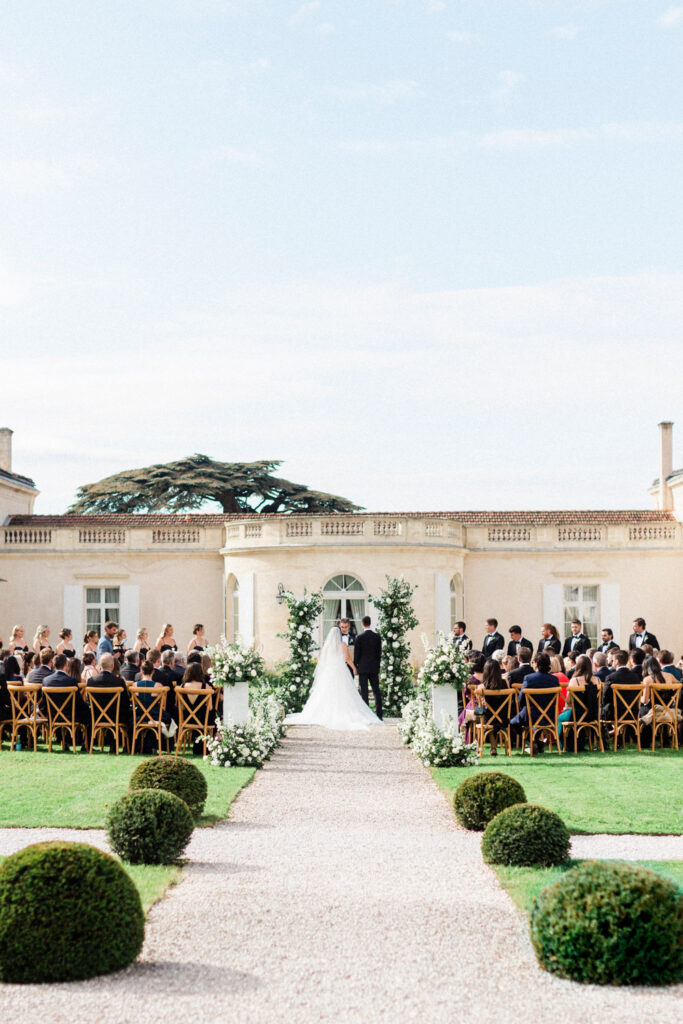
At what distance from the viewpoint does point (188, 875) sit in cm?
713

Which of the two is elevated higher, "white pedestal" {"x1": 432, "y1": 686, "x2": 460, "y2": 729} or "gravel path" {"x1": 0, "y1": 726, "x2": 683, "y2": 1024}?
"white pedestal" {"x1": 432, "y1": 686, "x2": 460, "y2": 729}

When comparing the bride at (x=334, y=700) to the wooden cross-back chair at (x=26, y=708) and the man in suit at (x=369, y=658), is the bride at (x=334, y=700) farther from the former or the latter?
the wooden cross-back chair at (x=26, y=708)

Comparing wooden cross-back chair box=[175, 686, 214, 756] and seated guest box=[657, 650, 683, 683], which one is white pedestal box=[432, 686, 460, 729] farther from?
seated guest box=[657, 650, 683, 683]

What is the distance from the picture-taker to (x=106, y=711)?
13523 mm

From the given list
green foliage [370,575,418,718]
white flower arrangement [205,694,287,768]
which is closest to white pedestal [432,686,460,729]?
white flower arrangement [205,694,287,768]

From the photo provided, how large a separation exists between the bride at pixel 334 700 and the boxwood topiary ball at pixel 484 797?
8866mm

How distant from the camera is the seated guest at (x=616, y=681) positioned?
13969 mm

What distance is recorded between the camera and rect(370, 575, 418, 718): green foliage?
19875 mm

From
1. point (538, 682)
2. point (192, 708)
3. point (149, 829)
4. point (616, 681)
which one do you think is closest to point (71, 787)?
point (192, 708)

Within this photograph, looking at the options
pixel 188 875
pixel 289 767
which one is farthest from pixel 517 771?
pixel 188 875

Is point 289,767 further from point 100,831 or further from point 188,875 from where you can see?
point 188,875

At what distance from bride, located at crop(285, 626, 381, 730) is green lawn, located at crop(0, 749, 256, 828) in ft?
16.5

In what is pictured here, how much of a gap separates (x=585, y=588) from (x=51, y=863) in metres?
24.0

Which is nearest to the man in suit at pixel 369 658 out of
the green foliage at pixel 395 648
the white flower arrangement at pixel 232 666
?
the green foliage at pixel 395 648
